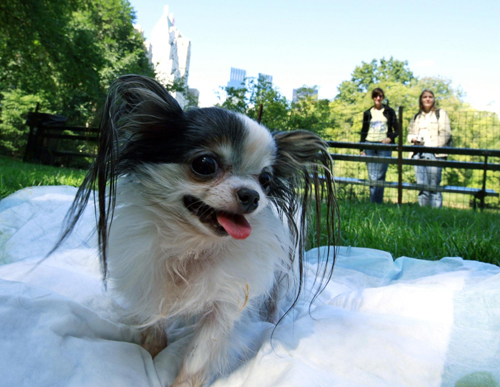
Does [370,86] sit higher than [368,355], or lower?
higher

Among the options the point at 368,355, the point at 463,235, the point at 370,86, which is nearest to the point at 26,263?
the point at 368,355

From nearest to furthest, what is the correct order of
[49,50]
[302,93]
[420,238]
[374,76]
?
[420,238]
[49,50]
[302,93]
[374,76]

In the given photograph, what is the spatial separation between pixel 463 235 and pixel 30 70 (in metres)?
→ 9.96

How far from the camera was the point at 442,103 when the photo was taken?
70.2 ft

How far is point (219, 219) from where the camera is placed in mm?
1302

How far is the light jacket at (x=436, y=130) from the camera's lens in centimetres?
592

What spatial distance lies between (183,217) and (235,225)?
0.59ft

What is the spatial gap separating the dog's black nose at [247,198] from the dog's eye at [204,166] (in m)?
0.15

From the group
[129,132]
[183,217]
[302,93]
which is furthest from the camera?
[302,93]

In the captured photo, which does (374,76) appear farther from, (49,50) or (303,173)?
(303,173)

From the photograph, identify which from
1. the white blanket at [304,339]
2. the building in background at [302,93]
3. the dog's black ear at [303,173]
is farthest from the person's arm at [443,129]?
the dog's black ear at [303,173]

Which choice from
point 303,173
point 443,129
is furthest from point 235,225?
point 443,129

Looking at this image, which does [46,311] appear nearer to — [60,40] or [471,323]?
[471,323]

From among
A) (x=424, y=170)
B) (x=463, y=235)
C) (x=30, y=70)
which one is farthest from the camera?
(x=30, y=70)
